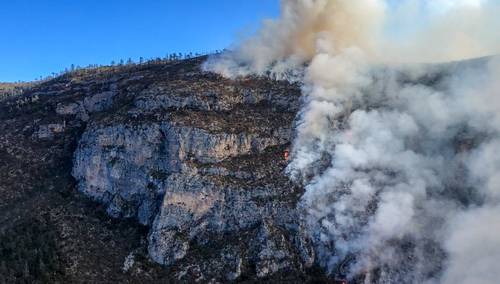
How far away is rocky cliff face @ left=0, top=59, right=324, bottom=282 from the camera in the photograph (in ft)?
354

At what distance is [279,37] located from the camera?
160 metres

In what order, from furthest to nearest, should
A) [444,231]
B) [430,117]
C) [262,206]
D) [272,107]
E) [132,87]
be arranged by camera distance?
[132,87], [272,107], [430,117], [262,206], [444,231]

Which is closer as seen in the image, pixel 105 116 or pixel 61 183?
pixel 61 183

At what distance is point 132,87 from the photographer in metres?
159

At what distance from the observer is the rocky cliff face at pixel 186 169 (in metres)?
108

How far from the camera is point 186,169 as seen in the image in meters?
119

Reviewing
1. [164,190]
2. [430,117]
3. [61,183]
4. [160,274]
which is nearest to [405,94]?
[430,117]

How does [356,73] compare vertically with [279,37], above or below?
below

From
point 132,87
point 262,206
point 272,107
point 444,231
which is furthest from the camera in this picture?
point 132,87

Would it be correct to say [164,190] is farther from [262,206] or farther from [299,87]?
[299,87]

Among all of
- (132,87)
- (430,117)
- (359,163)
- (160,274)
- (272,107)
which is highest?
(132,87)

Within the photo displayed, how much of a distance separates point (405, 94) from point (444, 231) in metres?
39.5

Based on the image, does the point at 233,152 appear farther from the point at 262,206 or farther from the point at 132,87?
the point at 132,87

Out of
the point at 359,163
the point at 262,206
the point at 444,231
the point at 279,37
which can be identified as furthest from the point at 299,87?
the point at 444,231
